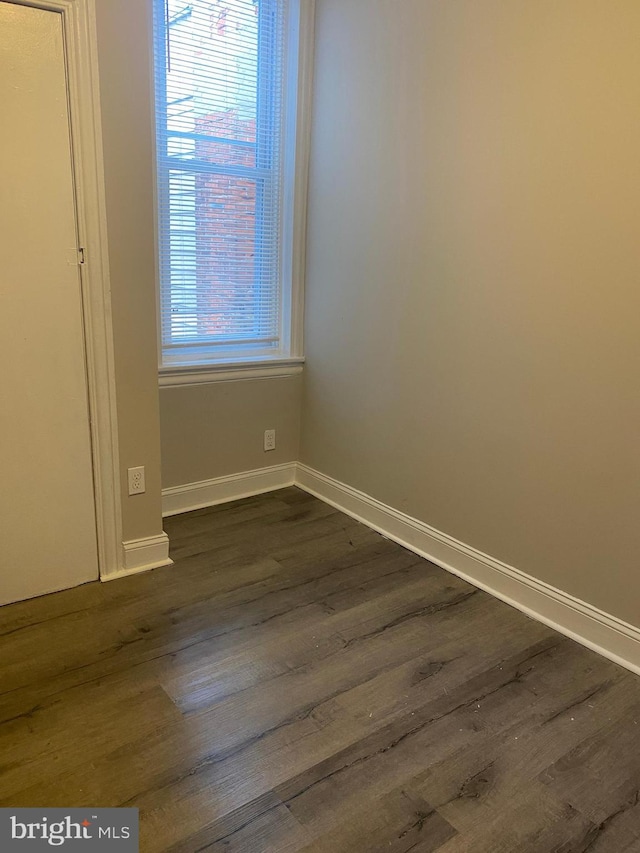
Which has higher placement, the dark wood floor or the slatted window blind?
the slatted window blind

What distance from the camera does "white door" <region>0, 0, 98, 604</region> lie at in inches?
75.2

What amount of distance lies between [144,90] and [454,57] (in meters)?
1.16

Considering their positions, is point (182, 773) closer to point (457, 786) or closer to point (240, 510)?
point (457, 786)

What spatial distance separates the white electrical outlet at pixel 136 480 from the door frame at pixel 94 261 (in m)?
0.06

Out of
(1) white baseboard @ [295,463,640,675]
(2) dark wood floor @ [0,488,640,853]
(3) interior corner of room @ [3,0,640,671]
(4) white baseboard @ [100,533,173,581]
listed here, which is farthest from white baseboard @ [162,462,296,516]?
(2) dark wood floor @ [0,488,640,853]

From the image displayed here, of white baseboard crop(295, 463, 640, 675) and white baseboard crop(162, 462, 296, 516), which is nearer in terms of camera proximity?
white baseboard crop(295, 463, 640, 675)

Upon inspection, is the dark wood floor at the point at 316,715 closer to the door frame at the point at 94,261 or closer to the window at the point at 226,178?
the door frame at the point at 94,261

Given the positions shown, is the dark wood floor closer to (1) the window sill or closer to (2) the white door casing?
(2) the white door casing

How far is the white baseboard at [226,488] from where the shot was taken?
3051 mm
